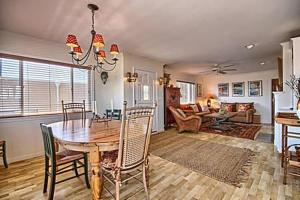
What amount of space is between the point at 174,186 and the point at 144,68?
3.77 m

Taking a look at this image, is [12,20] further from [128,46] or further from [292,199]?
[292,199]

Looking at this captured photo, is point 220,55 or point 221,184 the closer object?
point 221,184

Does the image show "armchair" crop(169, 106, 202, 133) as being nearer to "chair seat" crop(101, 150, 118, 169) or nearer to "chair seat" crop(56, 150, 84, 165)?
Result: "chair seat" crop(101, 150, 118, 169)

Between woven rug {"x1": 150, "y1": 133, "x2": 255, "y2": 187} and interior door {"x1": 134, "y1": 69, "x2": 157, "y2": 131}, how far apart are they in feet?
4.64

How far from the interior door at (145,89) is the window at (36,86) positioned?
1557 mm

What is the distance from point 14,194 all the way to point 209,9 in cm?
364

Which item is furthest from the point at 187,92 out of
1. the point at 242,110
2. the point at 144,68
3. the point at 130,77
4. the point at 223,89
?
the point at 130,77

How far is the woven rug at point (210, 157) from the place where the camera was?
251 centimetres

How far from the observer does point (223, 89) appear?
→ 28.6 feet

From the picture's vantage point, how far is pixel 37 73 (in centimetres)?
348

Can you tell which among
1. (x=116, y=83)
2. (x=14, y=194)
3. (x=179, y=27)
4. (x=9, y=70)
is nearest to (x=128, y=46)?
(x=116, y=83)

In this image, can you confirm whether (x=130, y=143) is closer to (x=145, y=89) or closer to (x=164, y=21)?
(x=164, y=21)

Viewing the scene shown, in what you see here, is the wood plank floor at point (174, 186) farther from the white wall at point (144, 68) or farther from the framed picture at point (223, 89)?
the framed picture at point (223, 89)

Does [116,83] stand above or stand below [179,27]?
below
